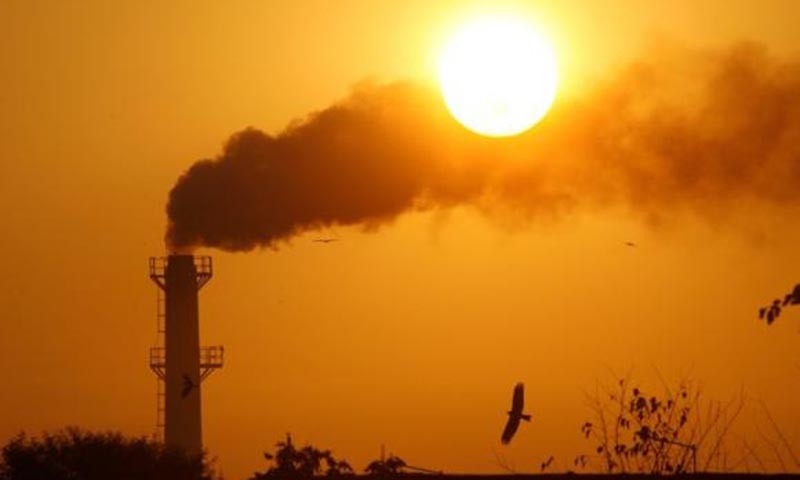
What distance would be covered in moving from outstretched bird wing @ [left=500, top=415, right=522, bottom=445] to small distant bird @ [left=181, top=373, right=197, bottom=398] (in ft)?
75.2

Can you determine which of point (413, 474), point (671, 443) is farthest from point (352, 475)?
point (671, 443)

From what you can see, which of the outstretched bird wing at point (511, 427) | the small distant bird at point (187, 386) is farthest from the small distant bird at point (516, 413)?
the small distant bird at point (187, 386)

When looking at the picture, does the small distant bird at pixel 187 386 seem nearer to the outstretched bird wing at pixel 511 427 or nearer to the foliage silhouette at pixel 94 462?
the foliage silhouette at pixel 94 462

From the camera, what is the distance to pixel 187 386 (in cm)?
4966

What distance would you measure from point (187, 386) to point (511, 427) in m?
24.2

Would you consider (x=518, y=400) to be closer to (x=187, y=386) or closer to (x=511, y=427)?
(x=511, y=427)

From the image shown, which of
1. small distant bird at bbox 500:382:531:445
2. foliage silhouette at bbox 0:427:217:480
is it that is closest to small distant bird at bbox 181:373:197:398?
foliage silhouette at bbox 0:427:217:480

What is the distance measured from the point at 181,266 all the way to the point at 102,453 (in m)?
8.27

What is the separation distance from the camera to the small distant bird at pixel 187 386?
1951 inches

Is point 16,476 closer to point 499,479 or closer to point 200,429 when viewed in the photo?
point 200,429

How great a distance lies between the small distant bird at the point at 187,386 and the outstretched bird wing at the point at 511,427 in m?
22.9

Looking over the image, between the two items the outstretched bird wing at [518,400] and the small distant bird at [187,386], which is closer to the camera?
the outstretched bird wing at [518,400]

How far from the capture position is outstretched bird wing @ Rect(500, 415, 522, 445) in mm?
24969

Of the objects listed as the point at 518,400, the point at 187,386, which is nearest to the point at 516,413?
the point at 518,400
